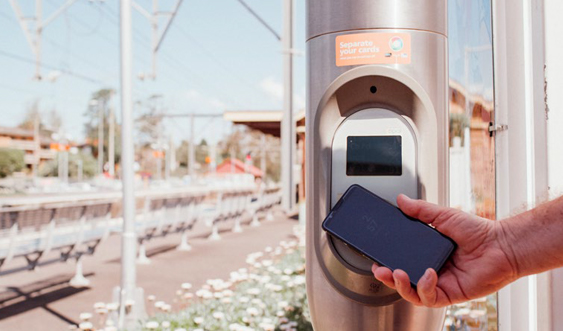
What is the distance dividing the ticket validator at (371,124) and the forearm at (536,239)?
27 centimetres

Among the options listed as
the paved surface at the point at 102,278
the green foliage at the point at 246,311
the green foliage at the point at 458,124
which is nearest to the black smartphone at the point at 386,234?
the green foliage at the point at 458,124

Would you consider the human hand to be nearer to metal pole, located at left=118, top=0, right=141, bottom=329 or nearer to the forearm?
the forearm

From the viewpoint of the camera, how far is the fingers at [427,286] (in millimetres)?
1377

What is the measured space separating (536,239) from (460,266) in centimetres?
20

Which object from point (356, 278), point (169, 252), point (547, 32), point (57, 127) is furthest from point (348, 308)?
point (57, 127)

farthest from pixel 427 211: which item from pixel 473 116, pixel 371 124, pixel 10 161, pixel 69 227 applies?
pixel 10 161

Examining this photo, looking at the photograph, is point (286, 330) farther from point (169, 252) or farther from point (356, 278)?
point (169, 252)

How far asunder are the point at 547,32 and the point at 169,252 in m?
7.89

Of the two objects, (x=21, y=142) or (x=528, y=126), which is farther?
(x=21, y=142)

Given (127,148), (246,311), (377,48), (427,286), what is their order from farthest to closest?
1. (127,148)
2. (246,311)
3. (377,48)
4. (427,286)

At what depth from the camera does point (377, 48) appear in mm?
1661

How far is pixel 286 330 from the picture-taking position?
3.32 m

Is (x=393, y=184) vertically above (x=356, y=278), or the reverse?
(x=393, y=184)

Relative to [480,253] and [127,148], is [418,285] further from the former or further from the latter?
[127,148]
